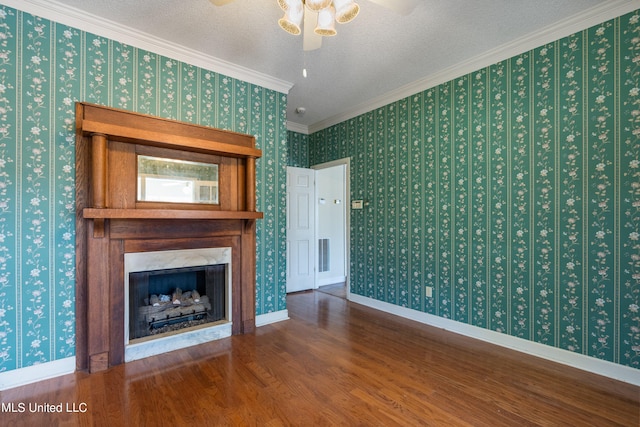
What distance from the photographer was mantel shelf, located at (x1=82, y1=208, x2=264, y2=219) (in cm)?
223

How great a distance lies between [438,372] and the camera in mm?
2385

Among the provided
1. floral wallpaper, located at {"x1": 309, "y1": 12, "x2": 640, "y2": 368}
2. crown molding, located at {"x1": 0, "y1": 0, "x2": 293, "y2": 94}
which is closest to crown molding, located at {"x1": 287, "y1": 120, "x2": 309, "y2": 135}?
crown molding, located at {"x1": 0, "y1": 0, "x2": 293, "y2": 94}

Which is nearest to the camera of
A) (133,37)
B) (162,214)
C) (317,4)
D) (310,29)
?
(317,4)

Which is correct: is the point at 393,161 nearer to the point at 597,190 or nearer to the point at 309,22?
the point at 597,190

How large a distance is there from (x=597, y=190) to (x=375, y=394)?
90.7 inches

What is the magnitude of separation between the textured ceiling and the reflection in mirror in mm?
1134

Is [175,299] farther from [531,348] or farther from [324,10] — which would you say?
[531,348]

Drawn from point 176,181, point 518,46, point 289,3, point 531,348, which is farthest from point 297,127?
point 531,348

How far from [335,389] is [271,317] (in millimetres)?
1528

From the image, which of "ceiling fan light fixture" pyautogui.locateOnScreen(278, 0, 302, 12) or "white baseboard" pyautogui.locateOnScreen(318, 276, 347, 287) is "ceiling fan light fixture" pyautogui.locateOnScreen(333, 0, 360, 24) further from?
"white baseboard" pyautogui.locateOnScreen(318, 276, 347, 287)

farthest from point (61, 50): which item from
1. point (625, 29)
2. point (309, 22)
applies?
point (625, 29)

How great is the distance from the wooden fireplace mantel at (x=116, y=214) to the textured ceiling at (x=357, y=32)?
2.56 feet

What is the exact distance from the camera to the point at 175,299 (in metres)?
2.97

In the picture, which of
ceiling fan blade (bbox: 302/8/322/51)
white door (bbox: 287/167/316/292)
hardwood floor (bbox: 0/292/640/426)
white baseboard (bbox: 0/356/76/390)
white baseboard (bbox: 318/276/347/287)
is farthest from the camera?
white baseboard (bbox: 318/276/347/287)
